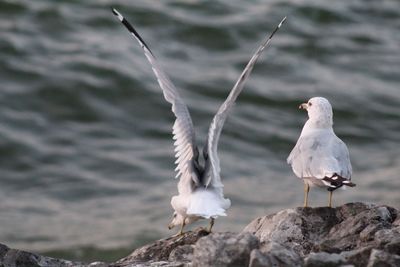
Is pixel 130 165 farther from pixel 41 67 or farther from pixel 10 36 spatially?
pixel 10 36

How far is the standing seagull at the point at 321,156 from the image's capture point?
250 inches

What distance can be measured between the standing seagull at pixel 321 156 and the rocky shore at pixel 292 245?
0.21 meters

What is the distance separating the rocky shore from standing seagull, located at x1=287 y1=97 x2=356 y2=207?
21cm

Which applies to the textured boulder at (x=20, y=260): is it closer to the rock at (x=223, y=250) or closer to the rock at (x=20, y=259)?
the rock at (x=20, y=259)

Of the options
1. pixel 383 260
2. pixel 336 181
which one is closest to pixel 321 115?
pixel 336 181

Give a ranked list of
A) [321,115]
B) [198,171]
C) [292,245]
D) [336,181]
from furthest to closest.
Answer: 1. [321,115]
2. [198,171]
3. [336,181]
4. [292,245]

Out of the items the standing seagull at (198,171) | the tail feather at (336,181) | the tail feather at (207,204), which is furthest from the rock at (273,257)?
the tail feather at (336,181)

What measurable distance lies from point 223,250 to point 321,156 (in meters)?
1.51

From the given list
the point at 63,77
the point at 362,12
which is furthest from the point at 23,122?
the point at 362,12

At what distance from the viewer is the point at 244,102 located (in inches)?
651

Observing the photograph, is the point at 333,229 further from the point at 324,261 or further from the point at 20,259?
the point at 20,259

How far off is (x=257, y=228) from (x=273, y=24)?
1239 cm

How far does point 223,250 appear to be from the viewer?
5.21 m

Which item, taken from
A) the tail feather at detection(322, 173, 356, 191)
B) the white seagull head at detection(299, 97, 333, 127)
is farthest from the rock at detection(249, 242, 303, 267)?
the white seagull head at detection(299, 97, 333, 127)
